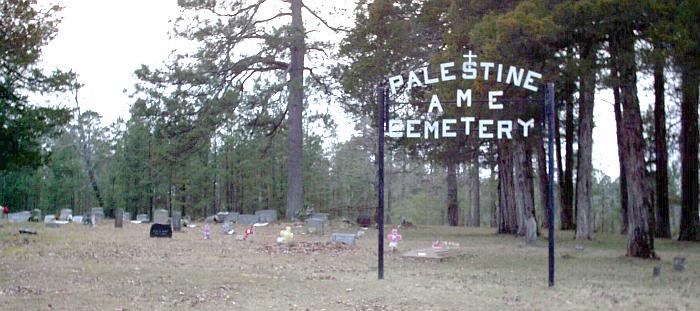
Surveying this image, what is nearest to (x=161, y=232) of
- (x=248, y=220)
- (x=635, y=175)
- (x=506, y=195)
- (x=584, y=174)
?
(x=248, y=220)

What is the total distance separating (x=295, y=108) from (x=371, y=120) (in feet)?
20.1

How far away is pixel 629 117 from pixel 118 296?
1124cm

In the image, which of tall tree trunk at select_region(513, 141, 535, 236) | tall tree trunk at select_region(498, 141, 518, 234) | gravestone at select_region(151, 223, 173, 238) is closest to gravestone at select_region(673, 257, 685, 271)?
tall tree trunk at select_region(513, 141, 535, 236)

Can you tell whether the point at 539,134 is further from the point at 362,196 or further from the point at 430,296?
the point at 362,196

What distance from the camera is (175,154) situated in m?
31.2

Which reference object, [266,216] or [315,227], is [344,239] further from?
[266,216]

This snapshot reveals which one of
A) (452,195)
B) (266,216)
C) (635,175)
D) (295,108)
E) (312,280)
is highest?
(295,108)

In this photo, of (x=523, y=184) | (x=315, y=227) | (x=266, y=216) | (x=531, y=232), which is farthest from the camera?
(x=266, y=216)

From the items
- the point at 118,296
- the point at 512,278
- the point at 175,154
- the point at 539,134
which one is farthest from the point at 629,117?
the point at 175,154

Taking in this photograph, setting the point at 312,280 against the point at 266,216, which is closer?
the point at 312,280

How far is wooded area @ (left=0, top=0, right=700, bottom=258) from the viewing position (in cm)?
1481

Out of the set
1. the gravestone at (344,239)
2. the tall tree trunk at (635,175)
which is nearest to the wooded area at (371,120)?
the tall tree trunk at (635,175)

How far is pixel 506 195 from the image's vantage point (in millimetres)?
29219

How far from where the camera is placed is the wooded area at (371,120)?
14.8 metres
